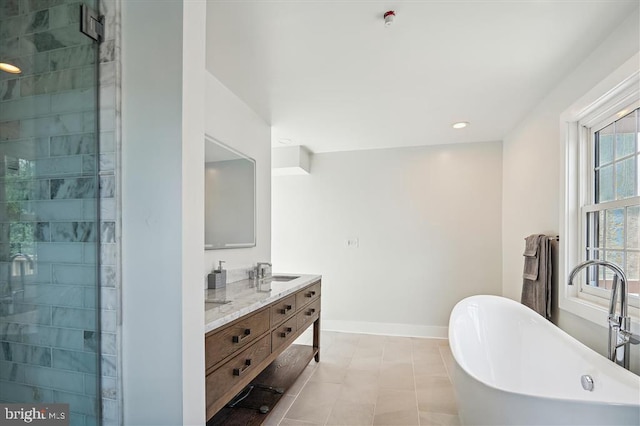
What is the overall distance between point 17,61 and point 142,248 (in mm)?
717

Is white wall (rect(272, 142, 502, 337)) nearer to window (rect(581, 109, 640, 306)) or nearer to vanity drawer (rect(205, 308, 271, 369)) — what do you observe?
window (rect(581, 109, 640, 306))

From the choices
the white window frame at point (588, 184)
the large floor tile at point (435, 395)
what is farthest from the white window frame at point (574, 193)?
the large floor tile at point (435, 395)

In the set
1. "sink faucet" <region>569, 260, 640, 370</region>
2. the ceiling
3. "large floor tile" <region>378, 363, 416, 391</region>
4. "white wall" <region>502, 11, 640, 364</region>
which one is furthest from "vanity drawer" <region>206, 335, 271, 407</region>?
"white wall" <region>502, 11, 640, 364</region>

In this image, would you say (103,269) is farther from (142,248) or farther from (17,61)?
(17,61)

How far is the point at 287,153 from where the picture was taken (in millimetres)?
4098

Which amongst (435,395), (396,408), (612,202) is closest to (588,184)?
(612,202)

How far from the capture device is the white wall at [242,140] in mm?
2305

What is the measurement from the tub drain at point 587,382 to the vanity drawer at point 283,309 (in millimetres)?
1744

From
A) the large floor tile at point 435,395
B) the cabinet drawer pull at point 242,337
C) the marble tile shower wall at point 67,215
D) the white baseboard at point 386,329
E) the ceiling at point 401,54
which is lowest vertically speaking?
the white baseboard at point 386,329

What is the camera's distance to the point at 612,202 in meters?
1.95

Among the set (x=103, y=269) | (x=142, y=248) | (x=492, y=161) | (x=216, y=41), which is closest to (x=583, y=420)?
(x=142, y=248)

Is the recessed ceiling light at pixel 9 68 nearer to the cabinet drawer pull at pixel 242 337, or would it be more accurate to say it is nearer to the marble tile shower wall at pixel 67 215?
the marble tile shower wall at pixel 67 215

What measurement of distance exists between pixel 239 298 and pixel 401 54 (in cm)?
177

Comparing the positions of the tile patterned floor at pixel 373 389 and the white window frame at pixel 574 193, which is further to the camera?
the tile patterned floor at pixel 373 389
